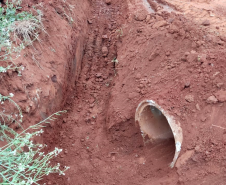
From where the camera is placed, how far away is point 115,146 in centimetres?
380

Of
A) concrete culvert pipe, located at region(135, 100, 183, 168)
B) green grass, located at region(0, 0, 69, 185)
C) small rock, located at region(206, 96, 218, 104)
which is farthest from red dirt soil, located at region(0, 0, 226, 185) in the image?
green grass, located at region(0, 0, 69, 185)

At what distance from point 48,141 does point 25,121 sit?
638 mm

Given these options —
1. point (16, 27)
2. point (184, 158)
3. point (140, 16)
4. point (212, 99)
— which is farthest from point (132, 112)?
point (16, 27)

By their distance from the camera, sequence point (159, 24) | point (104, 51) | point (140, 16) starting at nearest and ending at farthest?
point (159, 24) < point (140, 16) < point (104, 51)

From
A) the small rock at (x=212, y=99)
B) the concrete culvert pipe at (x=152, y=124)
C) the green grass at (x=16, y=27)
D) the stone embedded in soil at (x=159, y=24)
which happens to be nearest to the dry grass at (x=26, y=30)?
the green grass at (x=16, y=27)

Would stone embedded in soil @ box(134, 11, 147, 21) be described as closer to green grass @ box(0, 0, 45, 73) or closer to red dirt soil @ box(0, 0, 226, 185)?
red dirt soil @ box(0, 0, 226, 185)

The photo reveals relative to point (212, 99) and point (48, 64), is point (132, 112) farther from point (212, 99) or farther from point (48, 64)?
point (48, 64)

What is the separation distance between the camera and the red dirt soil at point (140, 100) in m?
3.05

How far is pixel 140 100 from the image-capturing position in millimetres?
3672

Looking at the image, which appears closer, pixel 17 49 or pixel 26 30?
pixel 17 49

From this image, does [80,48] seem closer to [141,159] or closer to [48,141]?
[48,141]

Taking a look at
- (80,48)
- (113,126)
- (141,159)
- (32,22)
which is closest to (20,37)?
(32,22)

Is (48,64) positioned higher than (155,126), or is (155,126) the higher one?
(48,64)

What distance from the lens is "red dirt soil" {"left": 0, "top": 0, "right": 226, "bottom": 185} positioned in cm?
305
